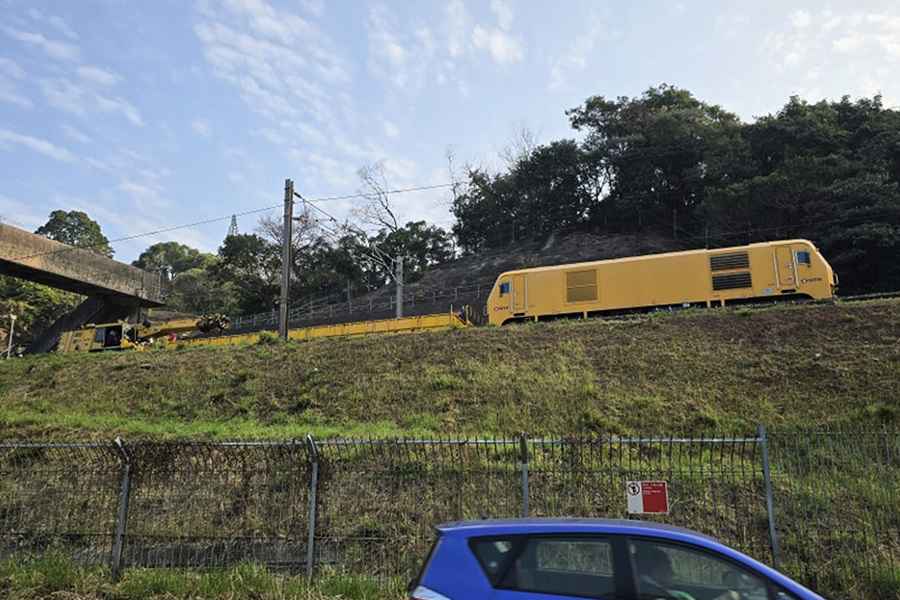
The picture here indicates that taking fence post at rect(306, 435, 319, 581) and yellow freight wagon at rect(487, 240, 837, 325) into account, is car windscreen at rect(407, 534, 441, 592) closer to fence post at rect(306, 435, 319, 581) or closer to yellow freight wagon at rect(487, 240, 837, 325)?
fence post at rect(306, 435, 319, 581)

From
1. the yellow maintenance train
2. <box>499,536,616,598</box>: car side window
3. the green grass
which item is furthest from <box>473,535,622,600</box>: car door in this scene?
the yellow maintenance train

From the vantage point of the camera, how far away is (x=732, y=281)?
24281 millimetres

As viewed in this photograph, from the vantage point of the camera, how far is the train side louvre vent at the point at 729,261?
2414 centimetres

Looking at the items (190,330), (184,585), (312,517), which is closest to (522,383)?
(312,517)

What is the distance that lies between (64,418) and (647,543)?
1803 cm

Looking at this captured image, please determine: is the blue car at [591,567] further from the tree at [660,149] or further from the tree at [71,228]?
the tree at [71,228]

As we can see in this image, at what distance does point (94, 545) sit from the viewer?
888cm

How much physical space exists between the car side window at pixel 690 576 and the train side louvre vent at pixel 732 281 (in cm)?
2174

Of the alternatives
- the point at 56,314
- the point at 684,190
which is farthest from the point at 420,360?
the point at 56,314

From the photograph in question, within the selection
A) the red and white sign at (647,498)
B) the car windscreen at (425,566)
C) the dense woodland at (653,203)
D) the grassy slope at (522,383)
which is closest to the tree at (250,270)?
the dense woodland at (653,203)

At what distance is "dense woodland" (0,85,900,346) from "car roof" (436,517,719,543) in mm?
33260

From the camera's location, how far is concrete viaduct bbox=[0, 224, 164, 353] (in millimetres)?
31016

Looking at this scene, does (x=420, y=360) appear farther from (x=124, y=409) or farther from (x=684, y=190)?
(x=684, y=190)

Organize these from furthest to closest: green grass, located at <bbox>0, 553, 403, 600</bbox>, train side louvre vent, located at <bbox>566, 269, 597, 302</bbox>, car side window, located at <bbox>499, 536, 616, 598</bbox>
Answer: train side louvre vent, located at <bbox>566, 269, 597, 302</bbox> < green grass, located at <bbox>0, 553, 403, 600</bbox> < car side window, located at <bbox>499, 536, 616, 598</bbox>
